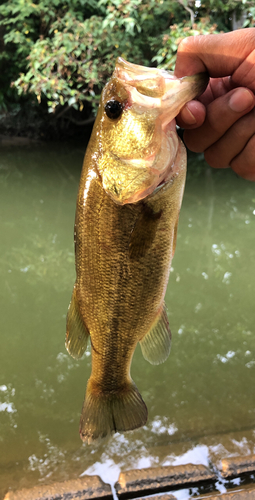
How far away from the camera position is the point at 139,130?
979 mm

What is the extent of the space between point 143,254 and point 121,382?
46 cm

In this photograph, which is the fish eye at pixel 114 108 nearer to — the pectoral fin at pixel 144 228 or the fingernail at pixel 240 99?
the pectoral fin at pixel 144 228

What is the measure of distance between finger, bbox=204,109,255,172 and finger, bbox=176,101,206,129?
0.15m

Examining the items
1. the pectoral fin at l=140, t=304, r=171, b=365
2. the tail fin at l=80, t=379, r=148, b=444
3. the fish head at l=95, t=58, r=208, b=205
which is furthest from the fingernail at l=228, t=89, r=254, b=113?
the tail fin at l=80, t=379, r=148, b=444

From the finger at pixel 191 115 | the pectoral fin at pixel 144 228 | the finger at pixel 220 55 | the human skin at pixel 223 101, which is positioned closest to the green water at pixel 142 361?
the pectoral fin at pixel 144 228

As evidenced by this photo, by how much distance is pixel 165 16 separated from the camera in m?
7.94

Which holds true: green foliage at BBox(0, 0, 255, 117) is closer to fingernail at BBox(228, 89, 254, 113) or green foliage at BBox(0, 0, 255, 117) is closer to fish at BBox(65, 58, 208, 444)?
fingernail at BBox(228, 89, 254, 113)

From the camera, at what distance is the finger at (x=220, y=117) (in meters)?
1.18

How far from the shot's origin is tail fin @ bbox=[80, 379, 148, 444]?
1200 millimetres

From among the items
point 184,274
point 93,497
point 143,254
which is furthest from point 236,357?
point 143,254

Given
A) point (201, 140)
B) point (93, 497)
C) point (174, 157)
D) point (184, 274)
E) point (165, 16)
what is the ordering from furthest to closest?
point (165, 16) < point (184, 274) < point (93, 497) < point (201, 140) < point (174, 157)

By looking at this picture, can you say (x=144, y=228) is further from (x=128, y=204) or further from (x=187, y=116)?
(x=187, y=116)

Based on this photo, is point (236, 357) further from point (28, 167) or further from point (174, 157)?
point (28, 167)

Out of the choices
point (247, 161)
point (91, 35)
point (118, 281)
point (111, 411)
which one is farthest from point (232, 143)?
point (91, 35)
